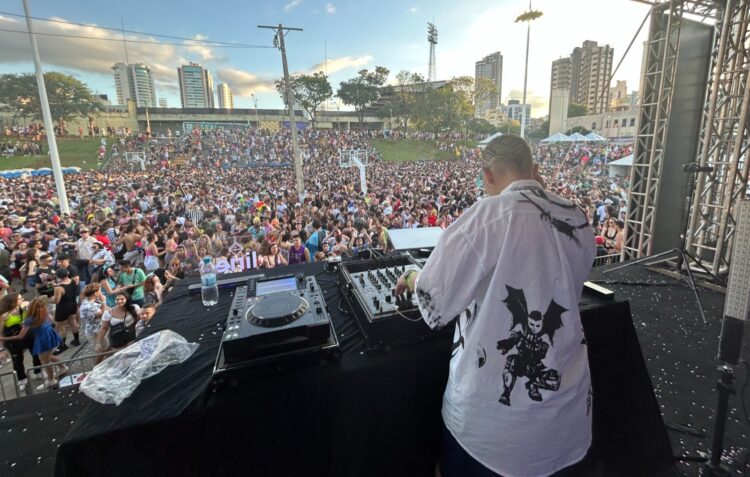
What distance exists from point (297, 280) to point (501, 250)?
1124mm

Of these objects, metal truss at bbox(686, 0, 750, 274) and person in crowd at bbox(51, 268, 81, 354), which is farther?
person in crowd at bbox(51, 268, 81, 354)

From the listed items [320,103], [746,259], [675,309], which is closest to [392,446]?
[746,259]

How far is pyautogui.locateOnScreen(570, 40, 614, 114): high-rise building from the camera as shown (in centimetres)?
6506

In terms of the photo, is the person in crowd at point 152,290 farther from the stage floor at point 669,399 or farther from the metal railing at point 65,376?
the stage floor at point 669,399

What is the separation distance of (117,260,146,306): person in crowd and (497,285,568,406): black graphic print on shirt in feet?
16.6

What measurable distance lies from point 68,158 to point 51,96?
8112 millimetres

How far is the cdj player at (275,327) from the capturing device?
44.8 inches

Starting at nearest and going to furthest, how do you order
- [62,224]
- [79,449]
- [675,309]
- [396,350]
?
[79,449] → [396,350] → [675,309] → [62,224]

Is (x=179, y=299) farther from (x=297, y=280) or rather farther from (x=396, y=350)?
(x=396, y=350)

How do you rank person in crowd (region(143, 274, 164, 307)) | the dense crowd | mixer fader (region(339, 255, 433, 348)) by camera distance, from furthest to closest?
1. person in crowd (region(143, 274, 164, 307))
2. the dense crowd
3. mixer fader (region(339, 255, 433, 348))

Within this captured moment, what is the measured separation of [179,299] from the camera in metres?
1.86

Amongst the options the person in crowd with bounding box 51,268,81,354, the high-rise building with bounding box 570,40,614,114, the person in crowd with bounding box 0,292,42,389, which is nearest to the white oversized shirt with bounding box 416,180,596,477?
the person in crowd with bounding box 0,292,42,389

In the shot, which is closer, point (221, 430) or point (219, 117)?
point (221, 430)

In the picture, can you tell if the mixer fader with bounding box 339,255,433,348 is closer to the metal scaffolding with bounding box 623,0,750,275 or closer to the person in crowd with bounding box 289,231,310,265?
the person in crowd with bounding box 289,231,310,265
